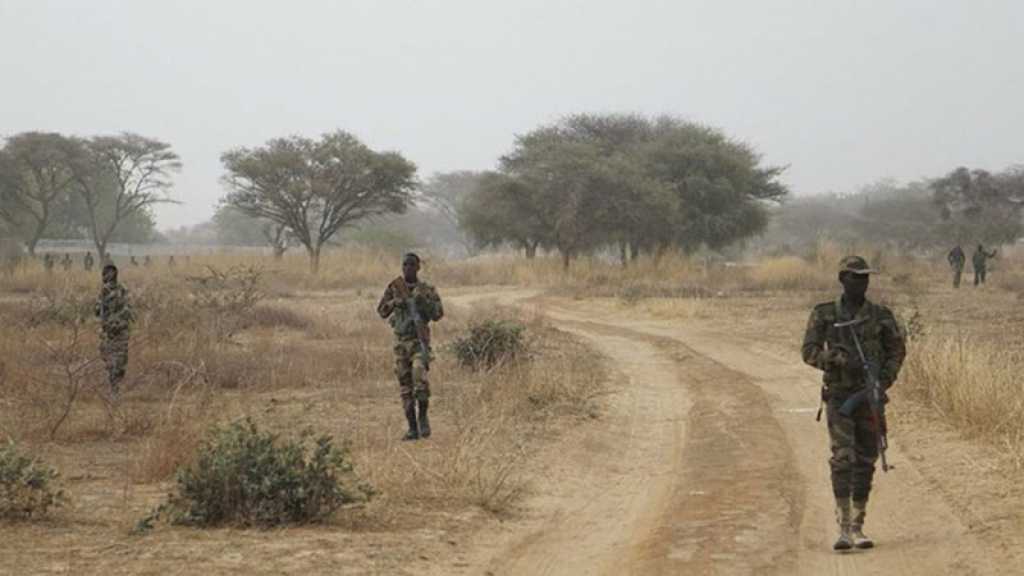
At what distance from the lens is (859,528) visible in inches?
243

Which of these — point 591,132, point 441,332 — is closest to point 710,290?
point 441,332

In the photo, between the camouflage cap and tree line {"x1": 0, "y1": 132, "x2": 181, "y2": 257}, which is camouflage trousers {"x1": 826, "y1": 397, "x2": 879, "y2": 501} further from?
tree line {"x1": 0, "y1": 132, "x2": 181, "y2": 257}

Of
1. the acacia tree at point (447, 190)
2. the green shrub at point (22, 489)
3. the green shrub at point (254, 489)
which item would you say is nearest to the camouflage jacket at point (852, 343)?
the green shrub at point (254, 489)

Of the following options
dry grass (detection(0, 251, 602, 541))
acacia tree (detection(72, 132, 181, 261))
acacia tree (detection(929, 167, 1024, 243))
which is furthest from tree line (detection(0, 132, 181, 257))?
acacia tree (detection(929, 167, 1024, 243))

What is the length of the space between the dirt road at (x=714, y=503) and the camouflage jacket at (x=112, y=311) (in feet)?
16.9

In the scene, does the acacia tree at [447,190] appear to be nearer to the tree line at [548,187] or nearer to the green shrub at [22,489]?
the tree line at [548,187]

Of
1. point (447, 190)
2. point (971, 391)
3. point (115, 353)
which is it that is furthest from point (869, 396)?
point (447, 190)

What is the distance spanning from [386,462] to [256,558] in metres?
2.54

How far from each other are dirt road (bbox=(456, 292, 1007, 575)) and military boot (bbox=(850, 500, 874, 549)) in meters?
0.08

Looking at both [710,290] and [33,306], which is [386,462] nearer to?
[33,306]

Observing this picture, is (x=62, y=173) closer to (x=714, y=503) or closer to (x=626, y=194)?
(x=626, y=194)

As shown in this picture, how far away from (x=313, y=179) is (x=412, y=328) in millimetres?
34708

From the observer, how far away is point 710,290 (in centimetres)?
3056

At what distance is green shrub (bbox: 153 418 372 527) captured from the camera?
635 centimetres
